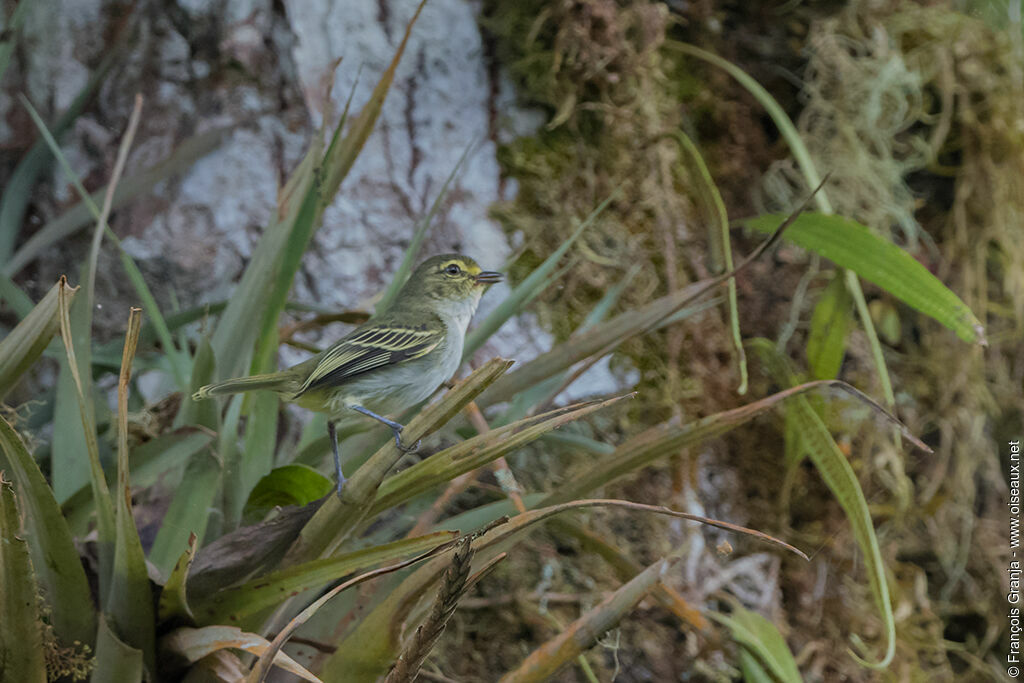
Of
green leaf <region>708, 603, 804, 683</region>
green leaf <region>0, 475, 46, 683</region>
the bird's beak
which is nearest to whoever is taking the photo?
green leaf <region>0, 475, 46, 683</region>

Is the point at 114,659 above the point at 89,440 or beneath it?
beneath

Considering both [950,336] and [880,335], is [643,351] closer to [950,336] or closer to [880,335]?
[880,335]

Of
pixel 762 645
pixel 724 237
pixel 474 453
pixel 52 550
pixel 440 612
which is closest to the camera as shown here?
pixel 440 612

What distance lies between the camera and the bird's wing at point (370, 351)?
2.79 ft

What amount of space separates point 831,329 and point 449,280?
0.66 metres

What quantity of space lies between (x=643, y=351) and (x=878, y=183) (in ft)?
2.59

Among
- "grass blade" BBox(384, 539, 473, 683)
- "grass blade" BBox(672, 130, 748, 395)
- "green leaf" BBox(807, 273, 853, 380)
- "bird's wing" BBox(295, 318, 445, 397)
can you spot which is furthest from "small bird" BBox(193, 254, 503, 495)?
"green leaf" BBox(807, 273, 853, 380)

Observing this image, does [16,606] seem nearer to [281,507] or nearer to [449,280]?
[281,507]

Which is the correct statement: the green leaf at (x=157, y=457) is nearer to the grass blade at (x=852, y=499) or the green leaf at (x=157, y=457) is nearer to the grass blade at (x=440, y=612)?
the grass blade at (x=440, y=612)

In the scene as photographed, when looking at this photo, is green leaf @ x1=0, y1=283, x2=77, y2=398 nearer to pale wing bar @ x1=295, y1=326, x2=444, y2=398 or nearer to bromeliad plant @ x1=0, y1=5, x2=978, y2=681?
bromeliad plant @ x1=0, y1=5, x2=978, y2=681

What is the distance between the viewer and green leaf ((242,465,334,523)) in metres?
0.90

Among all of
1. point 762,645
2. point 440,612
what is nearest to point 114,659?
point 440,612

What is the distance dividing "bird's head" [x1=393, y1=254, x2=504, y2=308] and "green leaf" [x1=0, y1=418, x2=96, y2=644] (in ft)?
1.40

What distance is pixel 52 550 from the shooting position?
784 mm
